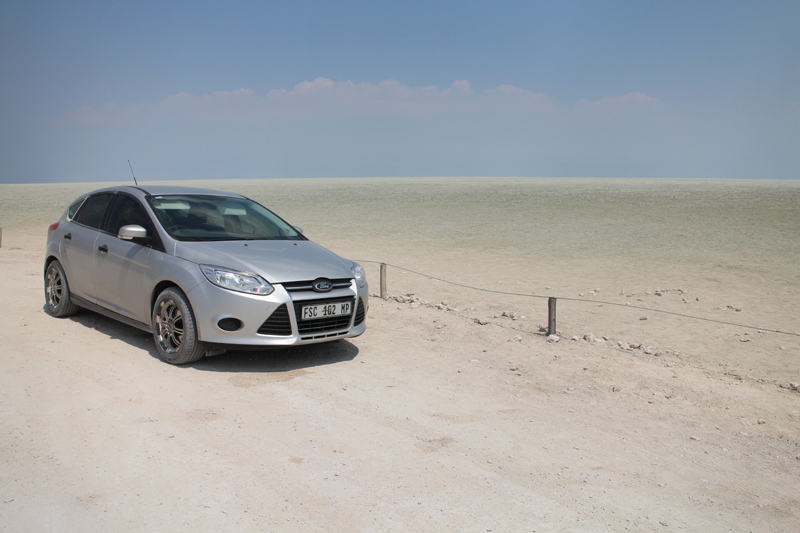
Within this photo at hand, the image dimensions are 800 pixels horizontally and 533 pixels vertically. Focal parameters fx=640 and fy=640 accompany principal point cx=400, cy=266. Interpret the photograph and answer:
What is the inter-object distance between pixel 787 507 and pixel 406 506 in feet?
7.52

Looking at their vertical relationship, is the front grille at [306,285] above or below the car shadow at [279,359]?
above

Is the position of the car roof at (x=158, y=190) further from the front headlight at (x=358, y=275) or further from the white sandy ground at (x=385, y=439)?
the front headlight at (x=358, y=275)

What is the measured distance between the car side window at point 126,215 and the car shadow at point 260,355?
1187mm

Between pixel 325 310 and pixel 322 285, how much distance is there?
0.78 feet

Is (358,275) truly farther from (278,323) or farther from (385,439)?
(385,439)

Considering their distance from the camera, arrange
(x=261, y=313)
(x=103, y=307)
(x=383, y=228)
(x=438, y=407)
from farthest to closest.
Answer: (x=383, y=228), (x=103, y=307), (x=261, y=313), (x=438, y=407)

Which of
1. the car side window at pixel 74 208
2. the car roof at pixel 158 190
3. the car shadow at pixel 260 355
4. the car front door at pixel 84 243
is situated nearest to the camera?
the car shadow at pixel 260 355

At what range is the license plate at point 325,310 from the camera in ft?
19.3

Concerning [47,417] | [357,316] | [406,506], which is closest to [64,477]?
[47,417]

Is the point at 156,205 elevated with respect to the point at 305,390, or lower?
elevated

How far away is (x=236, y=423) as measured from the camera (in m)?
4.65

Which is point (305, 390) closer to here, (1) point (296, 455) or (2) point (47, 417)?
(1) point (296, 455)

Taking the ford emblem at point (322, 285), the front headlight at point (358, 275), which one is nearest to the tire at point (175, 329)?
the ford emblem at point (322, 285)

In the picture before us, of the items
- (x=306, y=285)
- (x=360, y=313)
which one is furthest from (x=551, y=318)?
(x=306, y=285)
